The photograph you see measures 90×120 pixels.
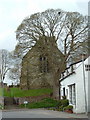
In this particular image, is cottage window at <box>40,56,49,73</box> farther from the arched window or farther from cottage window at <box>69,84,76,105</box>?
cottage window at <box>69,84,76,105</box>

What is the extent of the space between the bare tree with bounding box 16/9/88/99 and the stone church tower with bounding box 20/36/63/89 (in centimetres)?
60

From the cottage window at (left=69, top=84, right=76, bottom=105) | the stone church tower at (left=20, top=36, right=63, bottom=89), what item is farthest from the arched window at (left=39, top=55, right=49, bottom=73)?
the cottage window at (left=69, top=84, right=76, bottom=105)

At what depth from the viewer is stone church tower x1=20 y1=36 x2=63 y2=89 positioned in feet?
141

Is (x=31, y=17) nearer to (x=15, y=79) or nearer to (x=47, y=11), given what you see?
(x=47, y=11)

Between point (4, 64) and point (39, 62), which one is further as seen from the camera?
point (4, 64)

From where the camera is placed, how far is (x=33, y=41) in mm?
44000

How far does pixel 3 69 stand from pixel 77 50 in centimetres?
2152

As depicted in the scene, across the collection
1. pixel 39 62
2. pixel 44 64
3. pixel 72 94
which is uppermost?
pixel 39 62

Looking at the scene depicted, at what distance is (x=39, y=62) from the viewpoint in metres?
43.9

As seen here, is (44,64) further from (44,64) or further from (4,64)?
(4,64)

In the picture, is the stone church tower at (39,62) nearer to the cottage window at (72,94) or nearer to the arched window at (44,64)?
the arched window at (44,64)

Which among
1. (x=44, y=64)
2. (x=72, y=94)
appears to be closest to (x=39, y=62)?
(x=44, y=64)

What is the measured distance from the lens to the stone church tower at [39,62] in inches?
1693

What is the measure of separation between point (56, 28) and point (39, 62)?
19.9 feet
